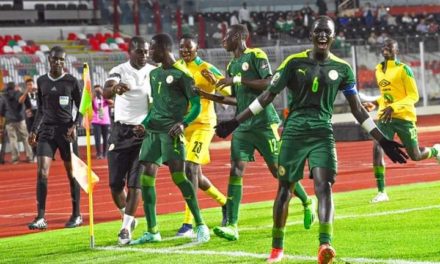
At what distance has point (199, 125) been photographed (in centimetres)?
1384

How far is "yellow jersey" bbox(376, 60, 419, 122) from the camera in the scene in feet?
55.2

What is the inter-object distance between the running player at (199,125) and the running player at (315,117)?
2938 millimetres

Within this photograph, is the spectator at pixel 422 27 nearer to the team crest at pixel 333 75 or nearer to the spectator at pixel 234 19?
the spectator at pixel 234 19

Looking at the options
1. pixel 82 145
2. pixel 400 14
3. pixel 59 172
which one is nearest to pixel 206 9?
pixel 400 14

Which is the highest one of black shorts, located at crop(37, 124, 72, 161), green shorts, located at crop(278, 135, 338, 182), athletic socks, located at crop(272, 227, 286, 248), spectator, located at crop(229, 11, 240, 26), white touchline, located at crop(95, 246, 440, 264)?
spectator, located at crop(229, 11, 240, 26)

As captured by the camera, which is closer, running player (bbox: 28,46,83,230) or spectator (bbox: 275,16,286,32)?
running player (bbox: 28,46,83,230)

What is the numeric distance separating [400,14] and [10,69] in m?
24.5

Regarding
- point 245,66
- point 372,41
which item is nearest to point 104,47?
point 372,41

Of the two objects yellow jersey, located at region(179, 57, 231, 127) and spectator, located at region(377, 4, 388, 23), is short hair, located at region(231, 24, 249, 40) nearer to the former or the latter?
yellow jersey, located at region(179, 57, 231, 127)

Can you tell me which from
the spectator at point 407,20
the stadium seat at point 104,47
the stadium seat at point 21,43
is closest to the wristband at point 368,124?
the stadium seat at point 21,43

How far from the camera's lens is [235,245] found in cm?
1207

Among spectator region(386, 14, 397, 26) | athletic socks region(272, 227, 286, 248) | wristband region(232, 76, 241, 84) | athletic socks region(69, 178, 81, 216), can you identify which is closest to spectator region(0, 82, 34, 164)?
athletic socks region(69, 178, 81, 216)

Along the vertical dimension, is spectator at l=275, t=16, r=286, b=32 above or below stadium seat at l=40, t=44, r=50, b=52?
above

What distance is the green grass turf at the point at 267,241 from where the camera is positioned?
36.5ft
